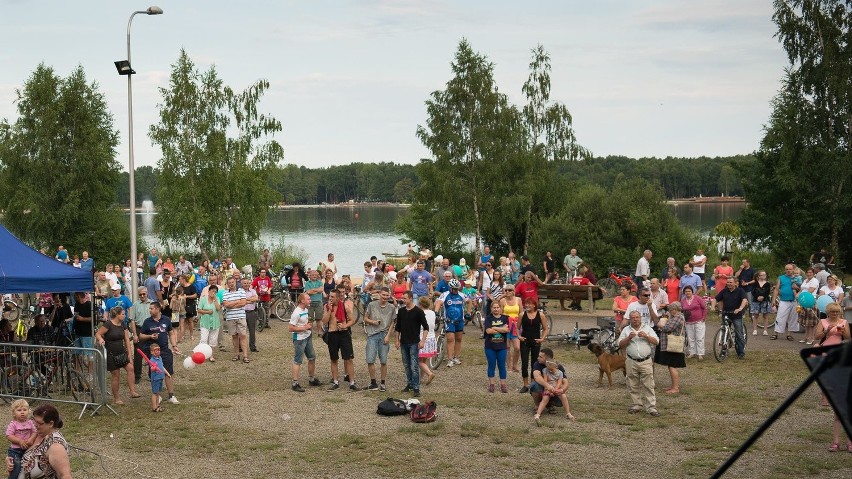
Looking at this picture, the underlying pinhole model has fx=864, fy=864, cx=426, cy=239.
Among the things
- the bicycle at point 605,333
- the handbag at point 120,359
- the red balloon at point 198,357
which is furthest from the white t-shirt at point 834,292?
the handbag at point 120,359

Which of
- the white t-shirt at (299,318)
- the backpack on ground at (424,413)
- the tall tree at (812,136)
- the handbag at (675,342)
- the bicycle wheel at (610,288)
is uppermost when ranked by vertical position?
the tall tree at (812,136)

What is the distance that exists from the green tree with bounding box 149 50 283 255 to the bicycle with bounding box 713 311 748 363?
1251 inches

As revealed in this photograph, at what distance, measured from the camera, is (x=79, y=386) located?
12883mm

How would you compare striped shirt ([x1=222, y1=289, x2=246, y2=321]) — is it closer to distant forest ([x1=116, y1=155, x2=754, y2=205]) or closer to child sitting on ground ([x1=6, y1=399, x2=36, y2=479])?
child sitting on ground ([x1=6, y1=399, x2=36, y2=479])

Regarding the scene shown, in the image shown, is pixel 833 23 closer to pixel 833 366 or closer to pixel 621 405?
pixel 621 405

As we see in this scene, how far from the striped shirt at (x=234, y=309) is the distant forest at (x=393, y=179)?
94288mm

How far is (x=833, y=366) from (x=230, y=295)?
15.2m

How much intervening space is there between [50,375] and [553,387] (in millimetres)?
7400

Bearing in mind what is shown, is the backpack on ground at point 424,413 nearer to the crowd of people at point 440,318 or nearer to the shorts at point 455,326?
the crowd of people at point 440,318

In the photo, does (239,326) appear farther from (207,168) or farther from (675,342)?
(207,168)

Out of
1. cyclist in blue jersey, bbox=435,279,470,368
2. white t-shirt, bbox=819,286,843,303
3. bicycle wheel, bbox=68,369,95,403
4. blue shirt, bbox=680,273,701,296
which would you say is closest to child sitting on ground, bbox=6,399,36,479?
bicycle wheel, bbox=68,369,95,403

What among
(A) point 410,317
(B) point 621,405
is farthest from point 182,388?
(B) point 621,405

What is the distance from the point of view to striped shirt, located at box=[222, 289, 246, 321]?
54.4ft

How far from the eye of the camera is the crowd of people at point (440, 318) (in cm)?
1231
